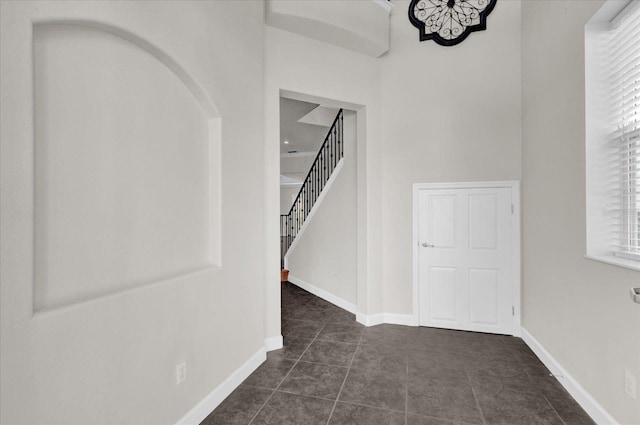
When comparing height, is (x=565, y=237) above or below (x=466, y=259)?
above

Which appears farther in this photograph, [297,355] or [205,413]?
[297,355]

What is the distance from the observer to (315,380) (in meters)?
2.77

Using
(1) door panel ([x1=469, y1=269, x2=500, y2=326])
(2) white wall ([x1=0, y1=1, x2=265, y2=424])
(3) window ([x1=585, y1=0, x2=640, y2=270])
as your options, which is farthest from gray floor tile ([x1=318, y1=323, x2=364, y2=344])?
A: (3) window ([x1=585, y1=0, x2=640, y2=270])

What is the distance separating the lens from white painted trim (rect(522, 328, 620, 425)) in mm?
2127

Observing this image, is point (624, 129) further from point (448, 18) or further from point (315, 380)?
point (315, 380)

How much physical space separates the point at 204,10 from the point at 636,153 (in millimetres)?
3008

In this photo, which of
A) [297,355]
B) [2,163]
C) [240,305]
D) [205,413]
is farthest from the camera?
[297,355]

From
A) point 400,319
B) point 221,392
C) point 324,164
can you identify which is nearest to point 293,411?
point 221,392

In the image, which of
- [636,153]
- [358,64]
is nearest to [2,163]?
[636,153]

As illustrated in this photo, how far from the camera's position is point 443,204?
401cm

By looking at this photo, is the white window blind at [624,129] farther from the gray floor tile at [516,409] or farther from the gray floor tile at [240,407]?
the gray floor tile at [240,407]

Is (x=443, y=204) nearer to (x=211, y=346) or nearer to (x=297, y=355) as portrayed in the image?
(x=297, y=355)

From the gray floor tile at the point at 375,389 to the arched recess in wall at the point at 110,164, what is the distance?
1490 millimetres

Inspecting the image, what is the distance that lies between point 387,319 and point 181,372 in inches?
107
